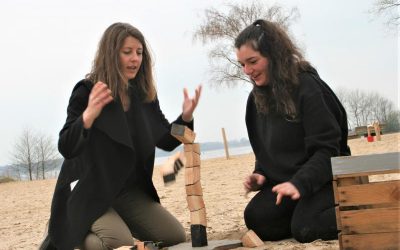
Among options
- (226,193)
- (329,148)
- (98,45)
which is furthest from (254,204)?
(226,193)

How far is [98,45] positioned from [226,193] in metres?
4.28

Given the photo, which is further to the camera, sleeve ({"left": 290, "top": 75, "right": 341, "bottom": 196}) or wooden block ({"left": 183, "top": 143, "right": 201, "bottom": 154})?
wooden block ({"left": 183, "top": 143, "right": 201, "bottom": 154})

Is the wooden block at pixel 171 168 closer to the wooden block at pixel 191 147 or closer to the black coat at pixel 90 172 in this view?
the wooden block at pixel 191 147

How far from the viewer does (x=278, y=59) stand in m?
3.56

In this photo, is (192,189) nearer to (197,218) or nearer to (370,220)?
(197,218)

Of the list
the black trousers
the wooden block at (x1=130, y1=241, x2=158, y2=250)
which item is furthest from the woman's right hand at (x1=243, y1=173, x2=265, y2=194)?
the wooden block at (x1=130, y1=241, x2=158, y2=250)

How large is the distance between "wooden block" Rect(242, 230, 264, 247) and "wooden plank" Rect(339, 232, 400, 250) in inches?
35.9

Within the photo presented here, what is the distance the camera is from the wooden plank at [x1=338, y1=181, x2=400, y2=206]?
104 inches

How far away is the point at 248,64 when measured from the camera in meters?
3.60

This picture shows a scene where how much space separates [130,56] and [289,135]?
1321 millimetres

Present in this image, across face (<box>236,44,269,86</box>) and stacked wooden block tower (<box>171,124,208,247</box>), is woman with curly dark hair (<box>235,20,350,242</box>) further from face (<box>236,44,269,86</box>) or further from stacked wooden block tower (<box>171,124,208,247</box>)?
stacked wooden block tower (<box>171,124,208,247</box>)

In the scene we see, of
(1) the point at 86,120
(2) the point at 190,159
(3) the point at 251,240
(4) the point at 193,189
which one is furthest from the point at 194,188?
(1) the point at 86,120

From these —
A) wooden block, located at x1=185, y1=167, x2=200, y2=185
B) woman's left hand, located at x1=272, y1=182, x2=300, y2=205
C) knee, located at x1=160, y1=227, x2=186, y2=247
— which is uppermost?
wooden block, located at x1=185, y1=167, x2=200, y2=185

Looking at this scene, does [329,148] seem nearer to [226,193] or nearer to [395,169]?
[395,169]
